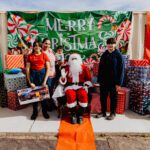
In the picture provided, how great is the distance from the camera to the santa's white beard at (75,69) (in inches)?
185

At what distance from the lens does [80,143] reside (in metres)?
3.65

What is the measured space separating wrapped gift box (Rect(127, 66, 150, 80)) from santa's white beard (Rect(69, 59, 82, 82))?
4.65 ft

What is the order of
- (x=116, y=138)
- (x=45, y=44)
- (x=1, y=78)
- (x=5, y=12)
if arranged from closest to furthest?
(x=116, y=138)
(x=45, y=44)
(x=1, y=78)
(x=5, y=12)

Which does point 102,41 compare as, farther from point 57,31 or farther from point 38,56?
point 38,56

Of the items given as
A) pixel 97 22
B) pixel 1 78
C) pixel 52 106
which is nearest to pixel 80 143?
pixel 52 106

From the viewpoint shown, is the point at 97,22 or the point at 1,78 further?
the point at 97,22

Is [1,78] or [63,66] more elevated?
[63,66]

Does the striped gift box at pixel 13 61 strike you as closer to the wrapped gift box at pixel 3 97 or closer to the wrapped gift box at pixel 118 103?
the wrapped gift box at pixel 3 97

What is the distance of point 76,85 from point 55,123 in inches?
34.9

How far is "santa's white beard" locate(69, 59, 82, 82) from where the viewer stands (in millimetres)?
4711

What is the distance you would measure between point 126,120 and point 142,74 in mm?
1238

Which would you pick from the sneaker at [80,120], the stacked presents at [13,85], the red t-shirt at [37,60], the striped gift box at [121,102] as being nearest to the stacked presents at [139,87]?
the striped gift box at [121,102]

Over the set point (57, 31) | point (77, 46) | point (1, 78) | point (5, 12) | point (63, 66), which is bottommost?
point (1, 78)

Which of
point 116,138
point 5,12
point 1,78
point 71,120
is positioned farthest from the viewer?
point 5,12
